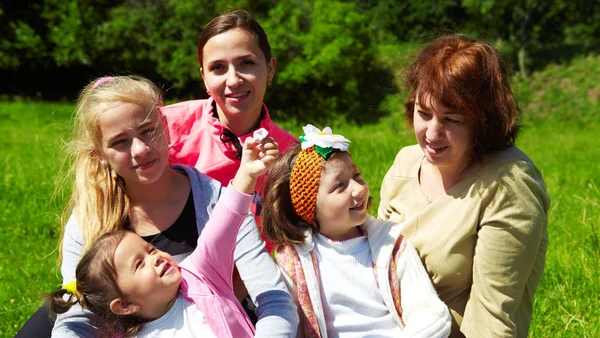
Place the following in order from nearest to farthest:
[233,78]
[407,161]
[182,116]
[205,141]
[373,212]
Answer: [407,161]
[233,78]
[205,141]
[182,116]
[373,212]

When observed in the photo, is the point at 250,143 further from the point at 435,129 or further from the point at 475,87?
the point at 475,87

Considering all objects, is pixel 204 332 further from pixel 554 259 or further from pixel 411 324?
pixel 554 259

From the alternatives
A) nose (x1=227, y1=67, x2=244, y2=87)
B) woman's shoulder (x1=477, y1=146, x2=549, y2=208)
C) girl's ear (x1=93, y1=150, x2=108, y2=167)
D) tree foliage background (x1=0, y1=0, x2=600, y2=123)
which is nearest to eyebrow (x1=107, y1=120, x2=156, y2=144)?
girl's ear (x1=93, y1=150, x2=108, y2=167)

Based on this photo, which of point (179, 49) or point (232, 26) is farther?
point (179, 49)

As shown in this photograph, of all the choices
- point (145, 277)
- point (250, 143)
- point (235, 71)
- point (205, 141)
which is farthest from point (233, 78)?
point (145, 277)

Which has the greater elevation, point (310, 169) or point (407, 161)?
point (310, 169)

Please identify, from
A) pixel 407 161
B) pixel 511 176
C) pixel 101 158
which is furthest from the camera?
pixel 407 161

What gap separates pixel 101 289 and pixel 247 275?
57 cm

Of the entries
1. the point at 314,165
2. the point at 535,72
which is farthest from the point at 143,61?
the point at 314,165

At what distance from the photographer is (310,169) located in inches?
112

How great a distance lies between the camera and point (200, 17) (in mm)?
19047

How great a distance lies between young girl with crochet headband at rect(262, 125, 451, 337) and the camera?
2.85 metres

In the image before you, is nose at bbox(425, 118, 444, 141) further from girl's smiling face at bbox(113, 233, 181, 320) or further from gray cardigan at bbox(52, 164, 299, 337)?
girl's smiling face at bbox(113, 233, 181, 320)

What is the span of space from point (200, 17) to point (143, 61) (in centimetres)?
207
